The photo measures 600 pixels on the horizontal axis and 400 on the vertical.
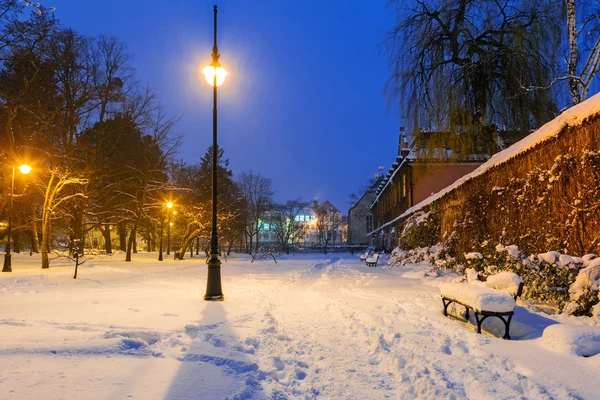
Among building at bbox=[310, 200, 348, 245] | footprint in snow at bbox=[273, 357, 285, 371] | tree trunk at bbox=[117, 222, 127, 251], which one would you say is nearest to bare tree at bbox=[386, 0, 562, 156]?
footprint in snow at bbox=[273, 357, 285, 371]

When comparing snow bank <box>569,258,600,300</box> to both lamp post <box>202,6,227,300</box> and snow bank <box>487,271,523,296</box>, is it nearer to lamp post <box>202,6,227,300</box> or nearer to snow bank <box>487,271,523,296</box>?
snow bank <box>487,271,523,296</box>

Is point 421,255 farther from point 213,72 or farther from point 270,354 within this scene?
point 270,354

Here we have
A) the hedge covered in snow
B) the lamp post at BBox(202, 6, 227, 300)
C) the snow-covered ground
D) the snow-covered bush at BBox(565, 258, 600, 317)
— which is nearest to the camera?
the snow-covered ground

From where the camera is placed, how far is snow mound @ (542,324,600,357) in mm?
5027

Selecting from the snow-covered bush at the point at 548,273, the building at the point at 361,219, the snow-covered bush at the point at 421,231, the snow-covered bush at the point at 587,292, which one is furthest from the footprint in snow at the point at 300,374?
the building at the point at 361,219

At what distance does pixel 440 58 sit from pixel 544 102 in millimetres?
4024

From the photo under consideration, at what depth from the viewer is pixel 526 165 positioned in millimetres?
9188

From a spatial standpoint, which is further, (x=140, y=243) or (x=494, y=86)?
(x=140, y=243)

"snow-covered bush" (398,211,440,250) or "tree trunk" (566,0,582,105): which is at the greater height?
"tree trunk" (566,0,582,105)

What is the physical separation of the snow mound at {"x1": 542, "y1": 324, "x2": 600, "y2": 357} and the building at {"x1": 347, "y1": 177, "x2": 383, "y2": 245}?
205 ft

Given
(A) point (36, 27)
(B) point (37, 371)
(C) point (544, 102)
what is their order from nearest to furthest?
(B) point (37, 371), (C) point (544, 102), (A) point (36, 27)

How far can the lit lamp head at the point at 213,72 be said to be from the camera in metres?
10.3

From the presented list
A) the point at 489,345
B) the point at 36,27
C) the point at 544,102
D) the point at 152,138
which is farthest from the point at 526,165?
the point at 152,138

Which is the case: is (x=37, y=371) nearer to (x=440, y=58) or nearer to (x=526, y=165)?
(x=526, y=165)
